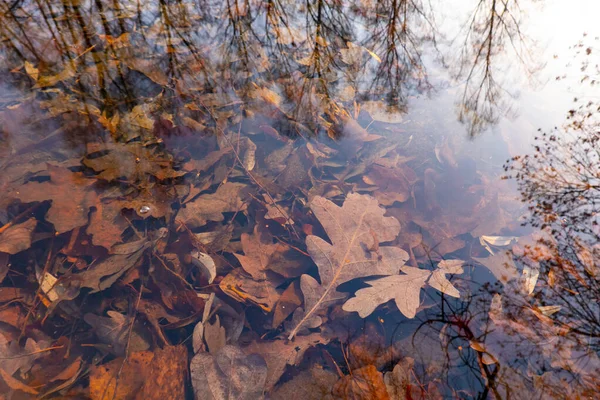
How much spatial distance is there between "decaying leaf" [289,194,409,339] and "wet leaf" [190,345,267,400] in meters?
0.31

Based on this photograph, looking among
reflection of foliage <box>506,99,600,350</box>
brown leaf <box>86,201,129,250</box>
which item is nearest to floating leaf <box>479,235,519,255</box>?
reflection of foliage <box>506,99,600,350</box>

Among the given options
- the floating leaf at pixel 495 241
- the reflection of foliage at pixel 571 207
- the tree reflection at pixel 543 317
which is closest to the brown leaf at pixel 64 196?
the tree reflection at pixel 543 317

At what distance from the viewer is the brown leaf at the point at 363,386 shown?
1.79m

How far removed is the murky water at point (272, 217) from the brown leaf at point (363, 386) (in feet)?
0.04

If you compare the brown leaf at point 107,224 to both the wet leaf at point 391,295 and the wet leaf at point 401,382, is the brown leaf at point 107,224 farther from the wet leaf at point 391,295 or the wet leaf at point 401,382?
the wet leaf at point 401,382

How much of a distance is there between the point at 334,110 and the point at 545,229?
2.06 meters

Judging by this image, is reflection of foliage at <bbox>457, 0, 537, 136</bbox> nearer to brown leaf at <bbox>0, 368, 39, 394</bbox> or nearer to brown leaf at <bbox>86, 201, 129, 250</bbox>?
brown leaf at <bbox>86, 201, 129, 250</bbox>

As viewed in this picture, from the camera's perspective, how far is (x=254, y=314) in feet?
6.94

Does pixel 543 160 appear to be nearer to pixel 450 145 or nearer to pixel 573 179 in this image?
pixel 573 179

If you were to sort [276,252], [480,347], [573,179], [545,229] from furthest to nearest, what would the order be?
[573,179] < [545,229] < [276,252] < [480,347]

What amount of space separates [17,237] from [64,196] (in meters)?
0.34

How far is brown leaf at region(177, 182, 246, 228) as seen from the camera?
7.59ft

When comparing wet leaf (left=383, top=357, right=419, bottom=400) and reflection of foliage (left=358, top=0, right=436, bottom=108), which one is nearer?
wet leaf (left=383, top=357, right=419, bottom=400)

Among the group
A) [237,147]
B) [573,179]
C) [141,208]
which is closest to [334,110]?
[237,147]
